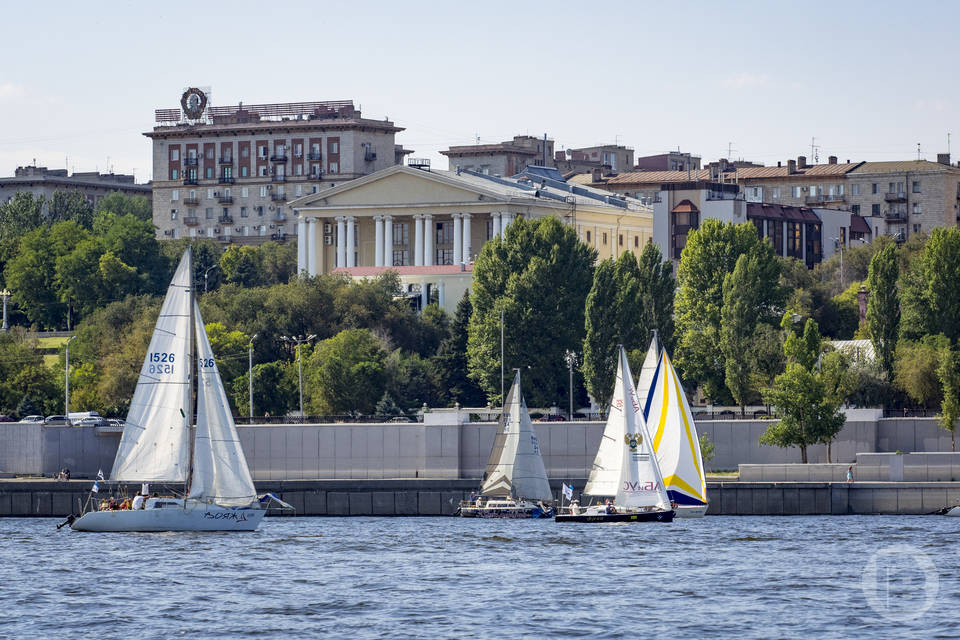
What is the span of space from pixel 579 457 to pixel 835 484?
16141mm

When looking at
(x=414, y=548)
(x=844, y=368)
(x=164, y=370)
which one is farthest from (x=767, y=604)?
(x=844, y=368)

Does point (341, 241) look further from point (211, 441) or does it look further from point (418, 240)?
point (211, 441)

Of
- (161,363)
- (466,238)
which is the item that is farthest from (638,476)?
(466,238)

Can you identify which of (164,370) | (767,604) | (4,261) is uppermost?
(4,261)

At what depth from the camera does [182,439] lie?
251ft

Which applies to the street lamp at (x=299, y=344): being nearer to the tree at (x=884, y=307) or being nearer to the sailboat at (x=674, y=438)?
the sailboat at (x=674, y=438)

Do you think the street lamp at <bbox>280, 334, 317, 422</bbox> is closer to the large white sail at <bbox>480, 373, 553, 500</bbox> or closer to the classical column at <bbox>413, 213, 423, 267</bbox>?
the large white sail at <bbox>480, 373, 553, 500</bbox>

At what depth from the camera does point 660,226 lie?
550 feet

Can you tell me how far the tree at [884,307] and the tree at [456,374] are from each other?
27.0m

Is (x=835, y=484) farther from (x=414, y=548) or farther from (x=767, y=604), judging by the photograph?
(x=767, y=604)

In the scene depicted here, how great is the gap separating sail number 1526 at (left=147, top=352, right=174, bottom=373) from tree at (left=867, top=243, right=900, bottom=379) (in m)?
46.9

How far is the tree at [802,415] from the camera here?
333 feet

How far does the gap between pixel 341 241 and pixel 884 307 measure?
66415mm

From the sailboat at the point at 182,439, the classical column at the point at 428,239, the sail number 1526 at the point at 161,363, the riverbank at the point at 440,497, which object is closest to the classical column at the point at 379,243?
the classical column at the point at 428,239
